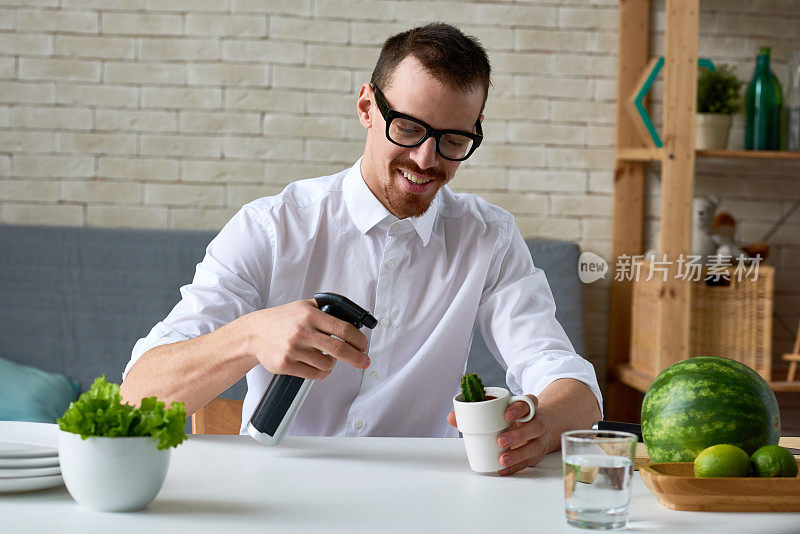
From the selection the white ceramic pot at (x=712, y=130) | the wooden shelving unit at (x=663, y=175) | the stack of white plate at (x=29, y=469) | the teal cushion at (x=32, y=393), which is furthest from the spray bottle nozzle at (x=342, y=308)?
the white ceramic pot at (x=712, y=130)

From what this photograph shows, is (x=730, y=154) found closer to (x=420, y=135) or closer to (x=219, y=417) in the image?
(x=420, y=135)

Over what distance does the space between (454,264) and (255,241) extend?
1.33 feet

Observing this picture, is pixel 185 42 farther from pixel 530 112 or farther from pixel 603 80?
pixel 603 80

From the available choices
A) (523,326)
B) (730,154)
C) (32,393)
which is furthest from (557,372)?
(32,393)

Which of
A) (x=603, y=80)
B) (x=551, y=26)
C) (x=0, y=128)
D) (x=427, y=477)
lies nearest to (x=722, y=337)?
(x=603, y=80)

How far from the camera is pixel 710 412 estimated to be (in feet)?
3.58

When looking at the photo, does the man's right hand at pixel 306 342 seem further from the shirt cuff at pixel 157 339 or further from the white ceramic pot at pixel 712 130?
the white ceramic pot at pixel 712 130

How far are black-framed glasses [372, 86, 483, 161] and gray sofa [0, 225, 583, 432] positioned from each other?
1.28 meters

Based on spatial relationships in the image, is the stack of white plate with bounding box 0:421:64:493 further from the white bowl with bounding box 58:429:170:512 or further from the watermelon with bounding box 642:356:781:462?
the watermelon with bounding box 642:356:781:462

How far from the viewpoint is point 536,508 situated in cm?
102

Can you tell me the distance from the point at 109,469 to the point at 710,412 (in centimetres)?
72

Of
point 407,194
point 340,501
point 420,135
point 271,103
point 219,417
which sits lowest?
point 219,417

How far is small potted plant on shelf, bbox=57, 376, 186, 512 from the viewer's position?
0.92 metres

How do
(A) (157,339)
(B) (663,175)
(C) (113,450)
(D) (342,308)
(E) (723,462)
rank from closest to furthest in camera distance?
(C) (113,450) < (E) (723,462) < (D) (342,308) < (A) (157,339) < (B) (663,175)
